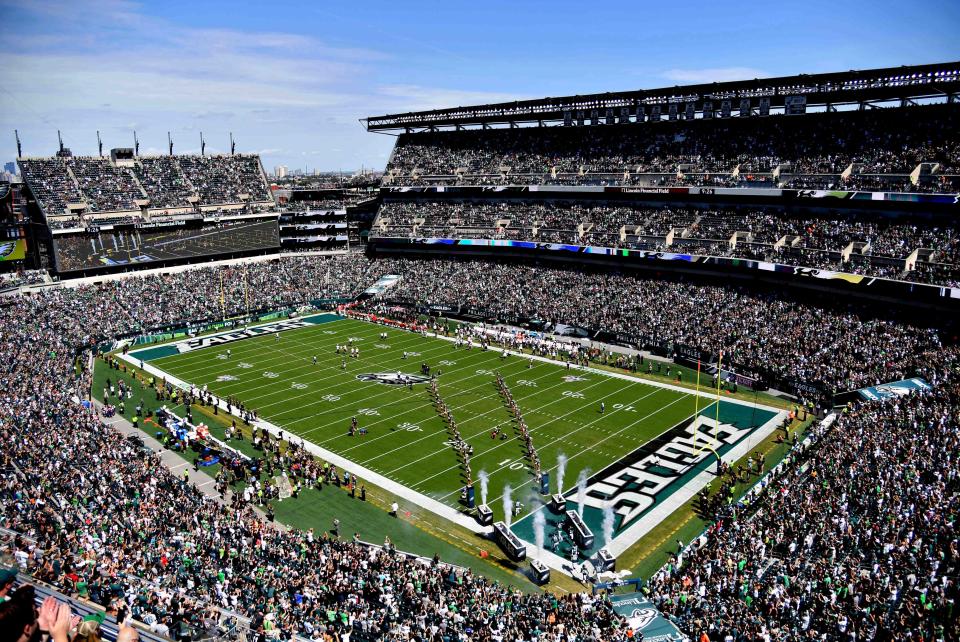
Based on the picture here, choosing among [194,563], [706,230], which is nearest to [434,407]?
[194,563]

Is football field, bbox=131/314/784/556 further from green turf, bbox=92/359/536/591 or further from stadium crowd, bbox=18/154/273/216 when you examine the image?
stadium crowd, bbox=18/154/273/216

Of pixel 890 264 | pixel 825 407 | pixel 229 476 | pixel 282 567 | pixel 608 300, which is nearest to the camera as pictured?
pixel 282 567

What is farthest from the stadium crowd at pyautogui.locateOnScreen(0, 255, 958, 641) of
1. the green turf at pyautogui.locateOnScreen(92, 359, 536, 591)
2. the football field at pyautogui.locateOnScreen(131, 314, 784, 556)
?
the football field at pyautogui.locateOnScreen(131, 314, 784, 556)

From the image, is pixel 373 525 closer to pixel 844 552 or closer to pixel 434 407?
pixel 434 407

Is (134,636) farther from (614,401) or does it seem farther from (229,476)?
(614,401)

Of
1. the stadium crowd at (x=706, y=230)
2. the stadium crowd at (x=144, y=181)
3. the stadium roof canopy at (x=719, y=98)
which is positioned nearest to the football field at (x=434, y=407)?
the stadium crowd at (x=706, y=230)

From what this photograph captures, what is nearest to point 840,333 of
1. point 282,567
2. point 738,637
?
point 738,637

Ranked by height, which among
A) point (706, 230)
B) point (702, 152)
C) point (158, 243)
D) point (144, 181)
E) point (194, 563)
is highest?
point (144, 181)
